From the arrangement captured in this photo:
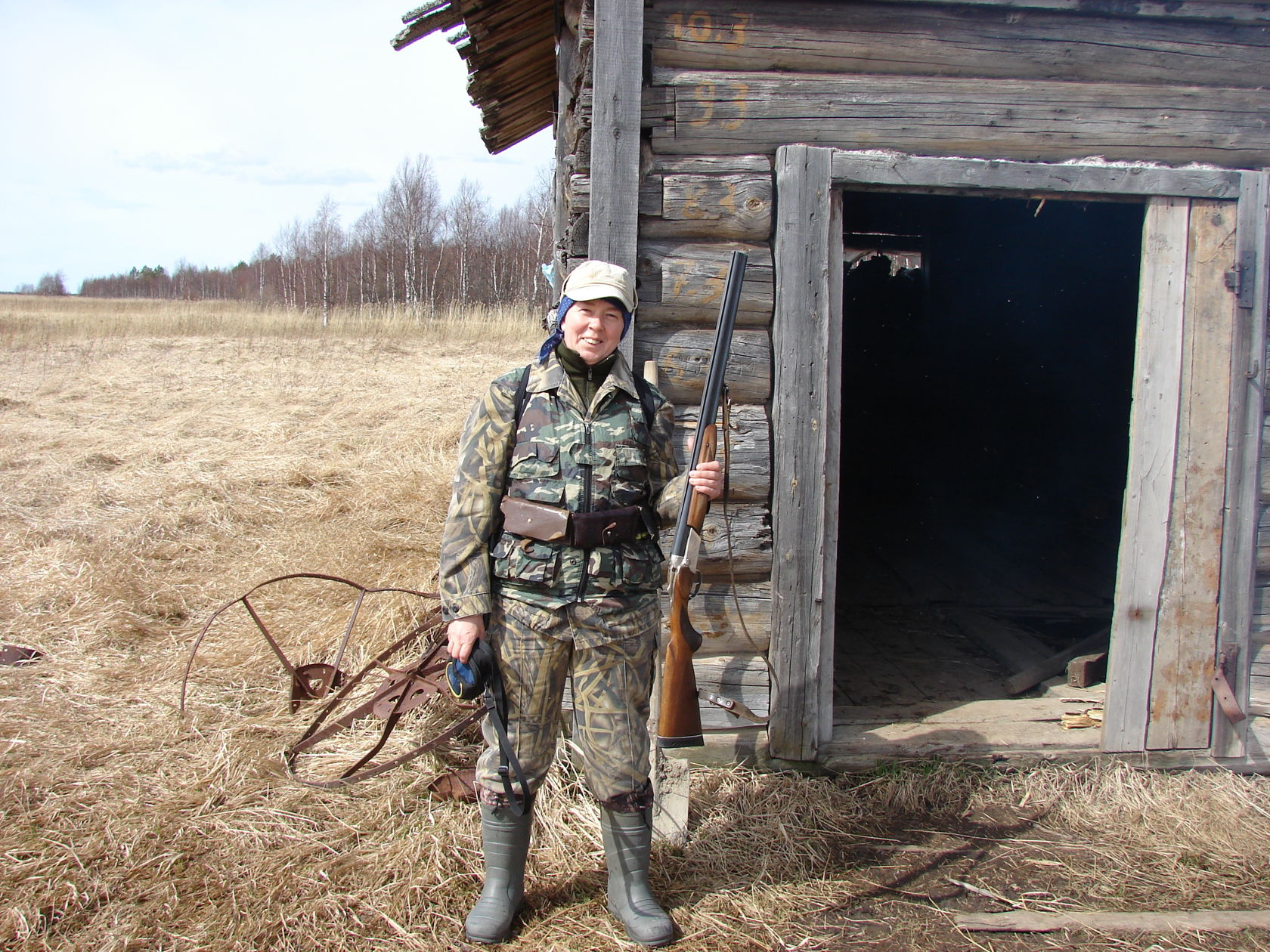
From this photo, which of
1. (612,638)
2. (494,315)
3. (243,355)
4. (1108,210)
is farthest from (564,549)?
(494,315)

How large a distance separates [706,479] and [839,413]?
1.09 meters

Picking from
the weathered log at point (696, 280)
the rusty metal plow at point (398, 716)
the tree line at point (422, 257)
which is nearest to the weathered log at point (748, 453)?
the weathered log at point (696, 280)

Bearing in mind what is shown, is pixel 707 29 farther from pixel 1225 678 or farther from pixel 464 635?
pixel 1225 678

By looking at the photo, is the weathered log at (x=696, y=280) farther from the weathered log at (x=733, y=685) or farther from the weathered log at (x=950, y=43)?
the weathered log at (x=733, y=685)

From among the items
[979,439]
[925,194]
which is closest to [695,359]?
[925,194]

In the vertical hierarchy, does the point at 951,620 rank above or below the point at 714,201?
below

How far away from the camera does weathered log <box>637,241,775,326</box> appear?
3457 millimetres

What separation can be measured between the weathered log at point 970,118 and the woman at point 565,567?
122 centimetres

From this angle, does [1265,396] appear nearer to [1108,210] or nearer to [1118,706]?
[1118,706]

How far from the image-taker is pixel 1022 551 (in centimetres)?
789

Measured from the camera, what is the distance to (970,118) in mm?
3537

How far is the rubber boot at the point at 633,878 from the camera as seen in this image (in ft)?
8.84

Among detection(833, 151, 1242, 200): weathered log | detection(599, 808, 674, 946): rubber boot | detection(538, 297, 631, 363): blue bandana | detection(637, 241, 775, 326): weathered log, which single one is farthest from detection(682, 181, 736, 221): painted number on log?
detection(599, 808, 674, 946): rubber boot

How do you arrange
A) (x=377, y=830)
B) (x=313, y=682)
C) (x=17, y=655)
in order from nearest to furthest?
(x=377, y=830)
(x=313, y=682)
(x=17, y=655)
